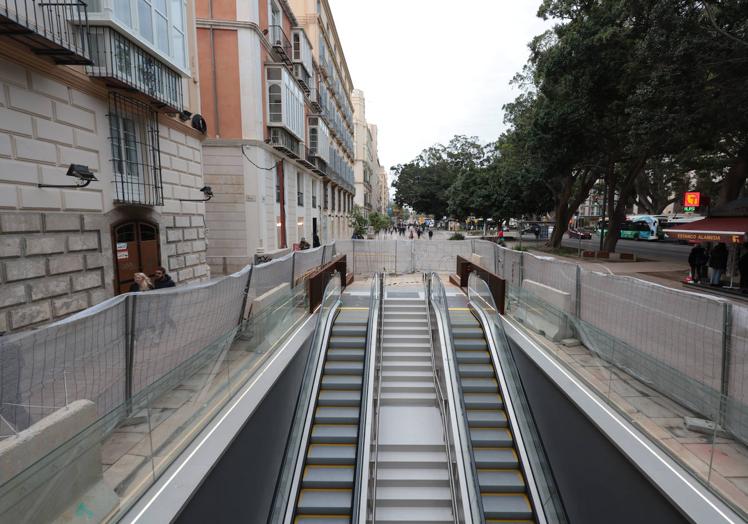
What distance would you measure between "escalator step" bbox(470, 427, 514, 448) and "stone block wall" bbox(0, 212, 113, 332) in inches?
275

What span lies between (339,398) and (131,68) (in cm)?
742

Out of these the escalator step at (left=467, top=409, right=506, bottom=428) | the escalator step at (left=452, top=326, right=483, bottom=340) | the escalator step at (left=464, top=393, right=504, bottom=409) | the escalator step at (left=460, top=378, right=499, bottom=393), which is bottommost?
the escalator step at (left=467, top=409, right=506, bottom=428)

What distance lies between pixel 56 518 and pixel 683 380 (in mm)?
5672

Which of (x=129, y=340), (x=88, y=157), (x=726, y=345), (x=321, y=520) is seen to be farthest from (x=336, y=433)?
(x=88, y=157)

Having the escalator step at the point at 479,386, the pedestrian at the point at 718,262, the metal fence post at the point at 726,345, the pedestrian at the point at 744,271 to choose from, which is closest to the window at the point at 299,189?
the escalator step at the point at 479,386

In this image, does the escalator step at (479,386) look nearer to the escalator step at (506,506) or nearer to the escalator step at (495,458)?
the escalator step at (495,458)

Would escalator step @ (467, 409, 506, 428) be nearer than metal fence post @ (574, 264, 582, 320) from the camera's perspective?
Yes

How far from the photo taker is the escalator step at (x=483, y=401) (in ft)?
23.6

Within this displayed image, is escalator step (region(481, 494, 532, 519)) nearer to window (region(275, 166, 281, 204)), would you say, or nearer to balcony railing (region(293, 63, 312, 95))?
window (region(275, 166, 281, 204))

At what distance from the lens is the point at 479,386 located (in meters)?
7.54

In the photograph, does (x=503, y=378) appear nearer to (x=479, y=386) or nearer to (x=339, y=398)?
(x=479, y=386)

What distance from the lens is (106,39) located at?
6617 millimetres

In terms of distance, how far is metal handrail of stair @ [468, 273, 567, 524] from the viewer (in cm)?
558

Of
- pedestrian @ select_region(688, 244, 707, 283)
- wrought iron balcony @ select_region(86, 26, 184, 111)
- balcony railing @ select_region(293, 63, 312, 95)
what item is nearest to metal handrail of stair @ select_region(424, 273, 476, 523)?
wrought iron balcony @ select_region(86, 26, 184, 111)
